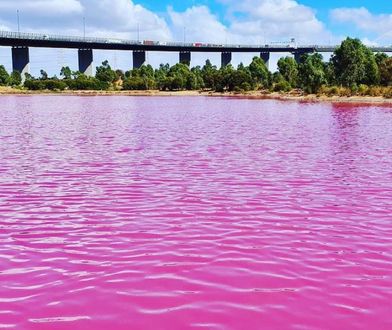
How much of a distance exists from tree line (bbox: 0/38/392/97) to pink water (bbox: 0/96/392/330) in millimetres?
74481

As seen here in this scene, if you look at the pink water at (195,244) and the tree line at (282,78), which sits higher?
the tree line at (282,78)

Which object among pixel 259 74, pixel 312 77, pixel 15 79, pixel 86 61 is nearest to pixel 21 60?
pixel 15 79

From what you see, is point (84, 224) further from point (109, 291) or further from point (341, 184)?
point (341, 184)

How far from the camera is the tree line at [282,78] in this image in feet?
320

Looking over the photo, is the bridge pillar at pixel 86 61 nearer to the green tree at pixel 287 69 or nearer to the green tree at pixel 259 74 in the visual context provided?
the green tree at pixel 259 74

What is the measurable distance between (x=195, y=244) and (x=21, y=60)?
7079 inches

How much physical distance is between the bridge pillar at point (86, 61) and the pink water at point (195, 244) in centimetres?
17383

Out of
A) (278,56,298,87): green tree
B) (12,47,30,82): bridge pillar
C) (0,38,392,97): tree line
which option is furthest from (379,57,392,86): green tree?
(12,47,30,82): bridge pillar

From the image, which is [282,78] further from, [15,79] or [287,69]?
[15,79]

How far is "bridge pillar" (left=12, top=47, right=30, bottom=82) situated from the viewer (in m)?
173

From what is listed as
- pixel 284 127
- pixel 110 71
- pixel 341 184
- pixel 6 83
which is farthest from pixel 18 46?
pixel 341 184

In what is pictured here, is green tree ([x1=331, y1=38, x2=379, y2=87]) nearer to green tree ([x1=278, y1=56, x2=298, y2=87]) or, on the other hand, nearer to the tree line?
the tree line

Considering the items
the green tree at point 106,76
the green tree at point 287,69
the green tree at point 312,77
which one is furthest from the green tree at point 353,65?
the green tree at point 106,76

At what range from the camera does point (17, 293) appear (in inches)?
257
